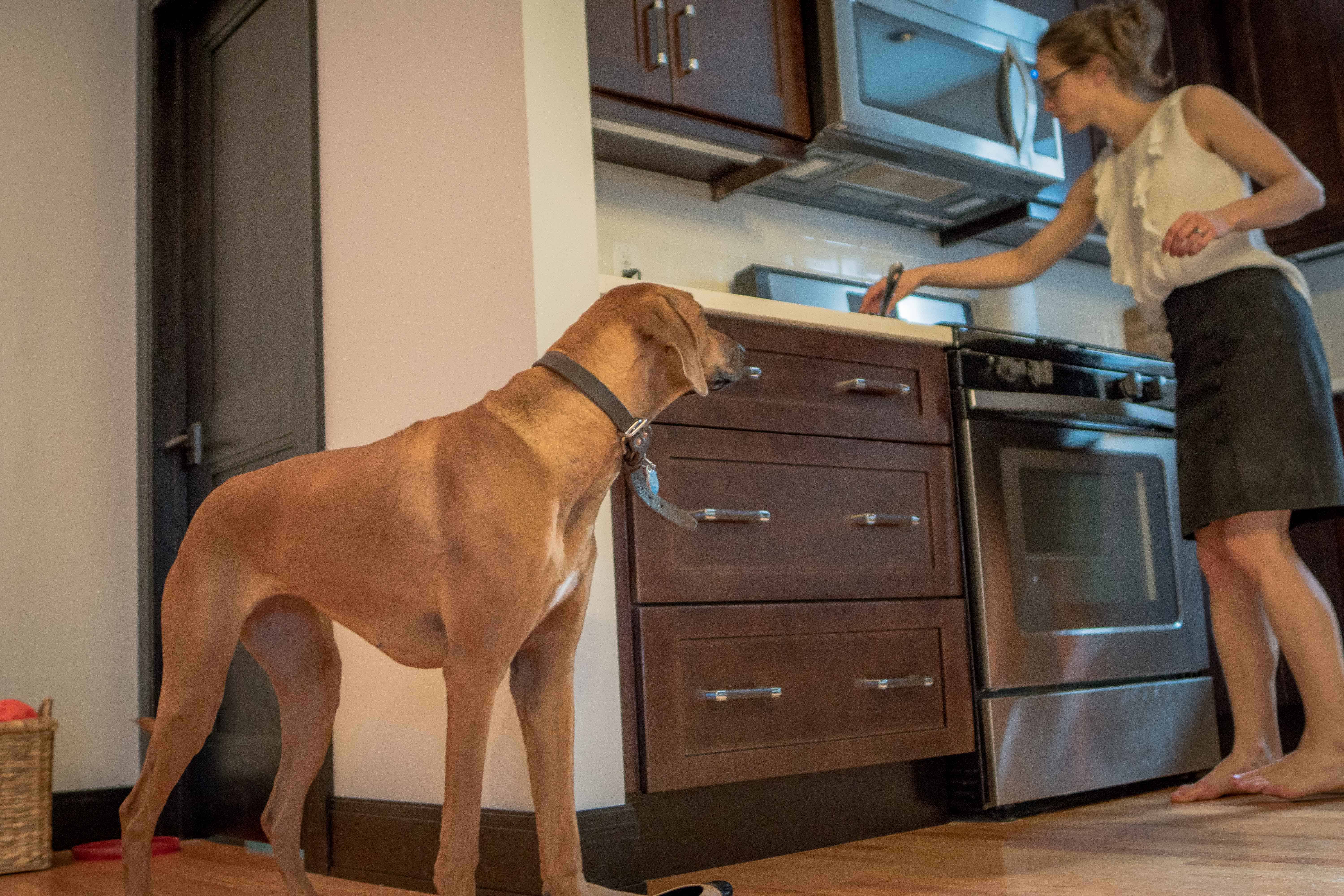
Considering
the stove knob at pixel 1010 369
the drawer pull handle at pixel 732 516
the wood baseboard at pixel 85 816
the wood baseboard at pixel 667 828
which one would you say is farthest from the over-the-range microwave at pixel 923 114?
the wood baseboard at pixel 85 816

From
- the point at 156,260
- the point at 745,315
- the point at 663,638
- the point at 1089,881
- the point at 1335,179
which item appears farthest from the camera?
the point at 1335,179

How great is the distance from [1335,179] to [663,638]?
9.61 feet

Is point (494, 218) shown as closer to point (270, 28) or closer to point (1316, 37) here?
point (270, 28)

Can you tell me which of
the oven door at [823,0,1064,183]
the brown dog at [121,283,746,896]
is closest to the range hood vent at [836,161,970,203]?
the oven door at [823,0,1064,183]

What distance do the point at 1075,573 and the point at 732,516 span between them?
1045 mm

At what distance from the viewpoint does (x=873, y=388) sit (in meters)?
2.53

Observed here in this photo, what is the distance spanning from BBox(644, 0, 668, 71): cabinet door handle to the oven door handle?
110cm

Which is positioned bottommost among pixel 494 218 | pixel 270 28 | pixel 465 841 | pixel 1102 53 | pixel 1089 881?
pixel 1089 881

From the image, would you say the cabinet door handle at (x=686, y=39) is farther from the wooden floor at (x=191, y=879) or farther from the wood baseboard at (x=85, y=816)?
the wood baseboard at (x=85, y=816)

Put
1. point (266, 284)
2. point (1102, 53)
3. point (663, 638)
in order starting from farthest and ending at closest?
point (266, 284) < point (1102, 53) < point (663, 638)

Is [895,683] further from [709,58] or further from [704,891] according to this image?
[709,58]

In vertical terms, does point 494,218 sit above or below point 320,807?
above

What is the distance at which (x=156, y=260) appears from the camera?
3320 mm

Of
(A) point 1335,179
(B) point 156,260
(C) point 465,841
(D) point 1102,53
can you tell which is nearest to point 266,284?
(B) point 156,260
